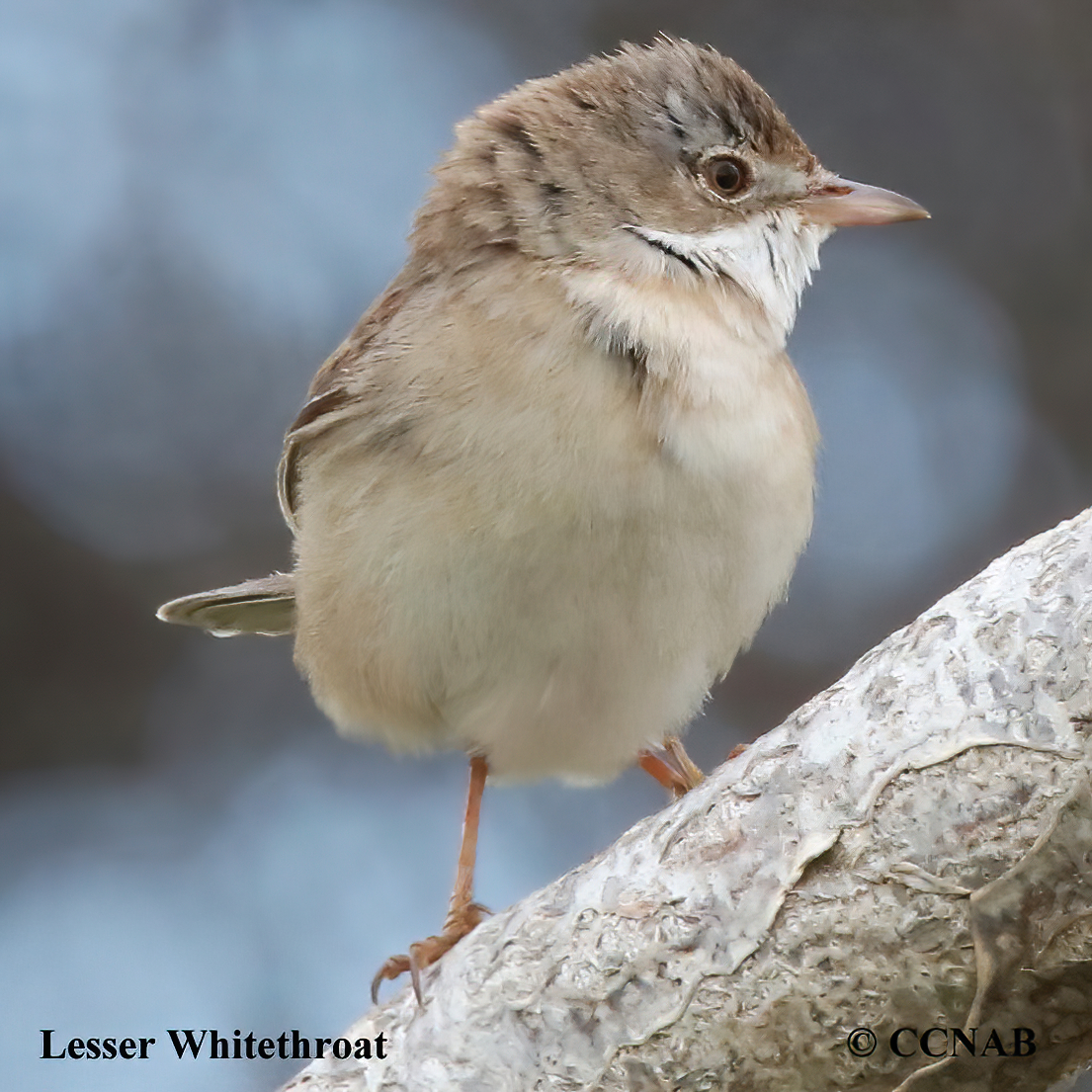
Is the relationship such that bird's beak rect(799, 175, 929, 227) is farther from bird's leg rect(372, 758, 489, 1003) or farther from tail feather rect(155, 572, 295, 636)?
tail feather rect(155, 572, 295, 636)

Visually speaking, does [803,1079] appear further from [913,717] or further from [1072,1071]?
[913,717]

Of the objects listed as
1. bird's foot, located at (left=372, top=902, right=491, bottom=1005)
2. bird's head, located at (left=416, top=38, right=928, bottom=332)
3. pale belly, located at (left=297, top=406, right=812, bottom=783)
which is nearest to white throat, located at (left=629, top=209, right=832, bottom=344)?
bird's head, located at (left=416, top=38, right=928, bottom=332)

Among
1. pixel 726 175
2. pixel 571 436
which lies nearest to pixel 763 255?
pixel 726 175

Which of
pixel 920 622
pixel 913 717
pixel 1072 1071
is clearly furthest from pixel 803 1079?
pixel 920 622

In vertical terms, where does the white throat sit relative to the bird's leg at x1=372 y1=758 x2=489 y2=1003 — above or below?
above

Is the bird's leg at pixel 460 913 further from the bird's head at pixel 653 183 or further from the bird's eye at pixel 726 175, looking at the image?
the bird's eye at pixel 726 175

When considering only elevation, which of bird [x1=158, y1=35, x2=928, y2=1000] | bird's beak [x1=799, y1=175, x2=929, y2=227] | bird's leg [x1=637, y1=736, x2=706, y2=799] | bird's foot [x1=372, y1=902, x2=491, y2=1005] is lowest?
bird's foot [x1=372, y1=902, x2=491, y2=1005]

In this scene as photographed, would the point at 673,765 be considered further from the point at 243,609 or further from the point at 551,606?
the point at 243,609
